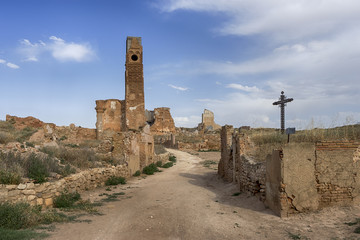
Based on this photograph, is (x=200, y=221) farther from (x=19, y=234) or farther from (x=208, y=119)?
(x=208, y=119)

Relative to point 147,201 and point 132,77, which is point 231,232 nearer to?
point 147,201

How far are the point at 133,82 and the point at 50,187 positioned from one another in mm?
19122

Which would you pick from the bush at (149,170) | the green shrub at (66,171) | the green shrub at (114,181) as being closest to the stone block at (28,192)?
the green shrub at (66,171)

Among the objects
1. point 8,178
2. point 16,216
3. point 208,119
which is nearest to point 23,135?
point 8,178

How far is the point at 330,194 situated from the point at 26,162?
8252 mm

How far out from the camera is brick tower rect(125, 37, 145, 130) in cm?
2573

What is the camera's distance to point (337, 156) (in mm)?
7043

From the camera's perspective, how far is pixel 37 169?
7.87 m

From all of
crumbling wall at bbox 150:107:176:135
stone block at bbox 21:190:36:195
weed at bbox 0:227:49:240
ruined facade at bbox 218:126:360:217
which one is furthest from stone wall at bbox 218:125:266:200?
crumbling wall at bbox 150:107:176:135

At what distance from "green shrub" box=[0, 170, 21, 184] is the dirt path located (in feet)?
5.98

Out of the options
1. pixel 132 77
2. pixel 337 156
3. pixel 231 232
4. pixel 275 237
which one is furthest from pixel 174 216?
pixel 132 77

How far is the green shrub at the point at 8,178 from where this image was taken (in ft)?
21.7

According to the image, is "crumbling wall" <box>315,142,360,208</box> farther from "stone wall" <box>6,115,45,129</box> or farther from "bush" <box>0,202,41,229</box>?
"stone wall" <box>6,115,45,129</box>

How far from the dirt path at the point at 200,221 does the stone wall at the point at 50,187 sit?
27.0 inches
